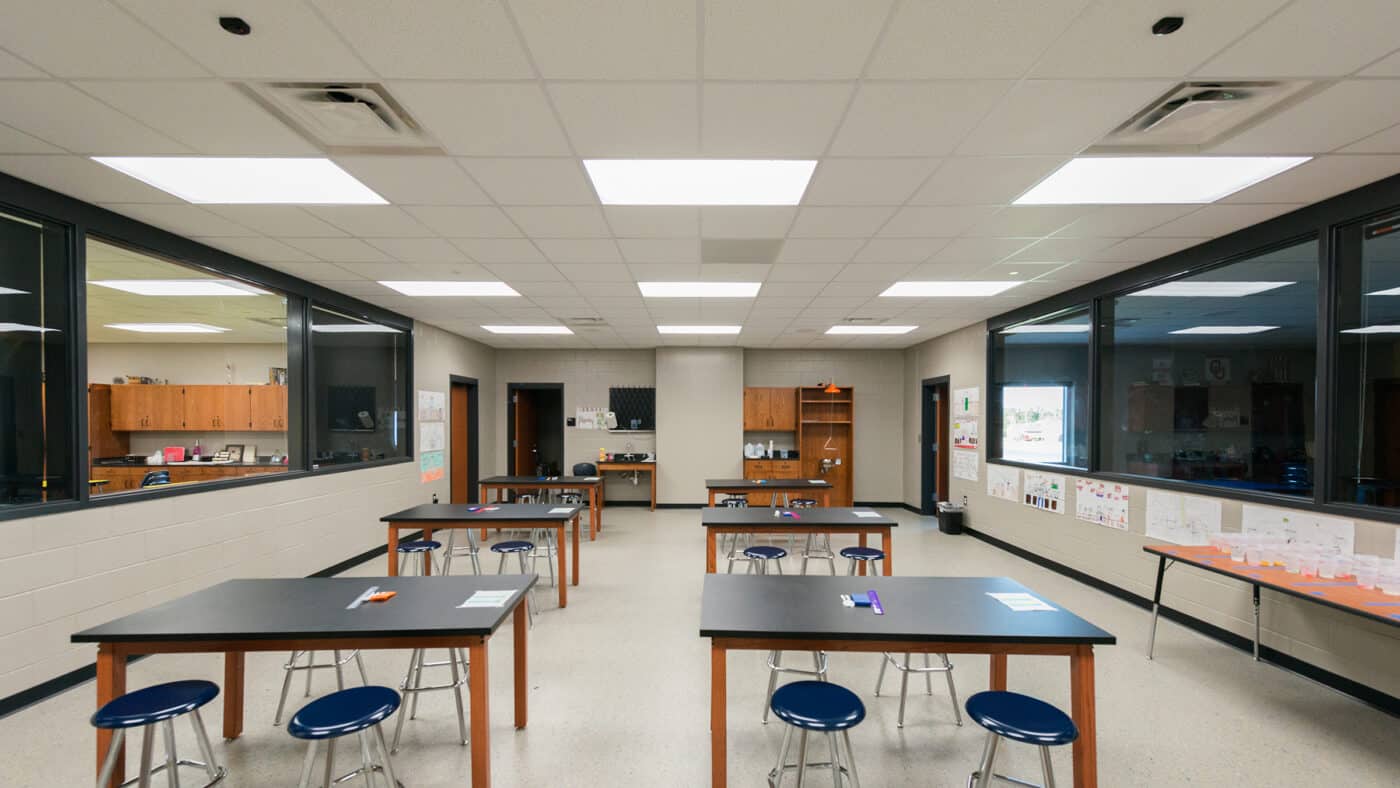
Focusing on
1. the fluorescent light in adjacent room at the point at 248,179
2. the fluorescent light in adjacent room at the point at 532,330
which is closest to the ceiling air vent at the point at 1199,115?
the fluorescent light in adjacent room at the point at 248,179

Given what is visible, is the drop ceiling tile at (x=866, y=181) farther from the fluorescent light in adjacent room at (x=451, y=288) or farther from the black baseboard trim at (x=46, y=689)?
the black baseboard trim at (x=46, y=689)

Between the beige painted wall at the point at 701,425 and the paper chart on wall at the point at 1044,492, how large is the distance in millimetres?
4327

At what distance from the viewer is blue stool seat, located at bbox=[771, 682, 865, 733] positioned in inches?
70.7

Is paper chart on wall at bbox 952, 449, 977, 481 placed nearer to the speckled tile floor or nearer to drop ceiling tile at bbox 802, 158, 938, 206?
the speckled tile floor

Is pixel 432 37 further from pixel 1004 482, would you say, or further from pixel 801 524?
pixel 1004 482

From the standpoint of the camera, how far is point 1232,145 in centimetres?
254

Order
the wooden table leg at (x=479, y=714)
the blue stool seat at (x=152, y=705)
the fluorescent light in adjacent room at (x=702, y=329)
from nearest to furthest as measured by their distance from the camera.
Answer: the blue stool seat at (x=152, y=705) < the wooden table leg at (x=479, y=714) < the fluorescent light in adjacent room at (x=702, y=329)

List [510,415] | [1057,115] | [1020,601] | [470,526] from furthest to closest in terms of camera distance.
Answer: [510,415] < [470,526] < [1020,601] < [1057,115]

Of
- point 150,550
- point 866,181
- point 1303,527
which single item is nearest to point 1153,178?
point 866,181

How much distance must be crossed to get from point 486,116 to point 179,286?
4843 mm

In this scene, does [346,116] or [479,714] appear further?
[346,116]

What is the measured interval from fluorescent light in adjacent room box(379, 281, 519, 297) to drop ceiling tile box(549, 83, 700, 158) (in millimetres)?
2858

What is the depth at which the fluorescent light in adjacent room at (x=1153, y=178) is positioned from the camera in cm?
278

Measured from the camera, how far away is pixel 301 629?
2100 mm
